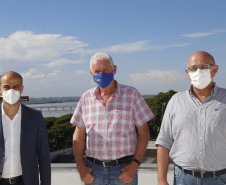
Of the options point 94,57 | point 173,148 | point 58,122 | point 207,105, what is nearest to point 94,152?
point 173,148

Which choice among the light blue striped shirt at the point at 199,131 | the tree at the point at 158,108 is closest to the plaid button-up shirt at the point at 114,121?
the light blue striped shirt at the point at 199,131

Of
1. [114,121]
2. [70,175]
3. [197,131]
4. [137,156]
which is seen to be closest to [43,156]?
[114,121]

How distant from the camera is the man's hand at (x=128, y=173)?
320 cm

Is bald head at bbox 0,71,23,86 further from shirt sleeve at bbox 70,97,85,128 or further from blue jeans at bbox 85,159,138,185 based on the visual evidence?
blue jeans at bbox 85,159,138,185

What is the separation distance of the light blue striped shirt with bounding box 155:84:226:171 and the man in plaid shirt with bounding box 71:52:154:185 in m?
0.44

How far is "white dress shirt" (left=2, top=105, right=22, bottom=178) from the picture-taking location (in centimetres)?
305

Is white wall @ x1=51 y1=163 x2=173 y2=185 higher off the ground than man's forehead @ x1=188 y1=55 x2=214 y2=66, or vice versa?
man's forehead @ x1=188 y1=55 x2=214 y2=66

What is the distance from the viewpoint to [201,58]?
3027 mm

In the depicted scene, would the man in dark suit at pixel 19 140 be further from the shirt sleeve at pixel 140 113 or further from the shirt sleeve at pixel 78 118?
the shirt sleeve at pixel 140 113

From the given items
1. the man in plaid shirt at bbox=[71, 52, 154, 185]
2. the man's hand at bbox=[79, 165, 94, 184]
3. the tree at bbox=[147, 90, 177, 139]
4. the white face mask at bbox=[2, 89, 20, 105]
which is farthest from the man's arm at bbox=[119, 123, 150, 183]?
the tree at bbox=[147, 90, 177, 139]

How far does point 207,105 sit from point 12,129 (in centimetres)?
210

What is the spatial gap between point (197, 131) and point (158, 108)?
3914 cm

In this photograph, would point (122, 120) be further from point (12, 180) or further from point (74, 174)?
point (74, 174)

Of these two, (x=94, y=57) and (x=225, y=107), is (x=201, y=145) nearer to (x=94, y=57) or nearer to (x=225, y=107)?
(x=225, y=107)
